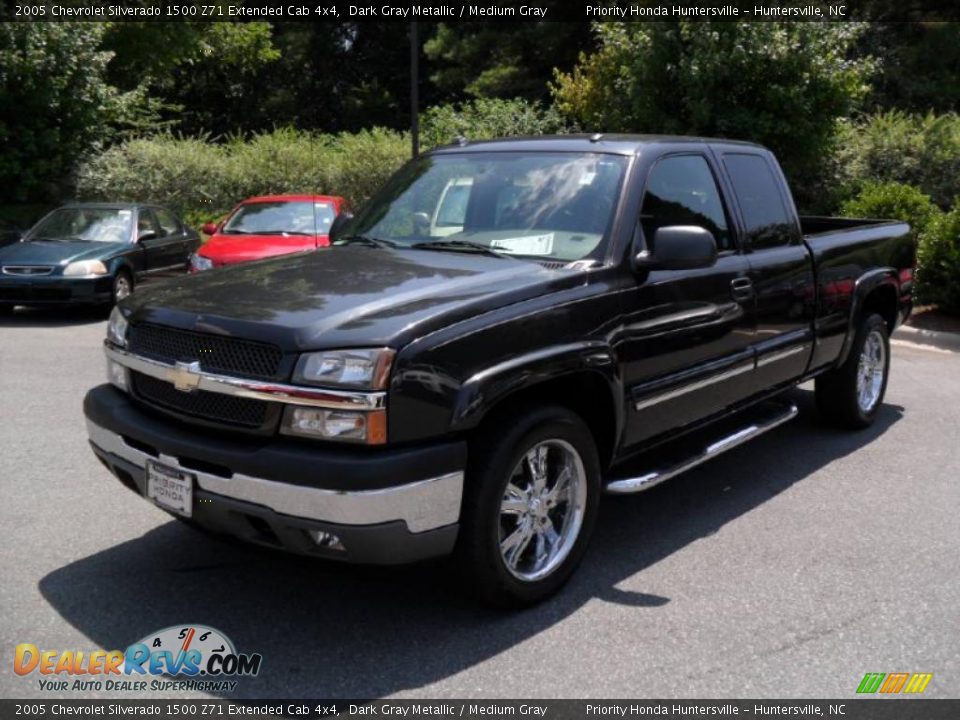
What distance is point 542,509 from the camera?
4.13 m

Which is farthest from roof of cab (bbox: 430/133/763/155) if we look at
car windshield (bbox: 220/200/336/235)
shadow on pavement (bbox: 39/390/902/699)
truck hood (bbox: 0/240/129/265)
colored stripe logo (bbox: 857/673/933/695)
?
truck hood (bbox: 0/240/129/265)

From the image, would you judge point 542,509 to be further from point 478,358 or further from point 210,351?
point 210,351

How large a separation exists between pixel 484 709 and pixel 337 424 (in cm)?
108

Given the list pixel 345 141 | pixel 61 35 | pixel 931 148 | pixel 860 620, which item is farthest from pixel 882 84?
pixel 860 620

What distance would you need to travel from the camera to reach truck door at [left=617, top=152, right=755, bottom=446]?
4.54 m

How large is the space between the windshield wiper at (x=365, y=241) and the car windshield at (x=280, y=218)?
23.4ft

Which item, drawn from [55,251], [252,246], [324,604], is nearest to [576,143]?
[324,604]

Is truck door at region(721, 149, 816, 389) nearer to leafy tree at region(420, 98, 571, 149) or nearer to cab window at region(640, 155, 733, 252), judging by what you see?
cab window at region(640, 155, 733, 252)

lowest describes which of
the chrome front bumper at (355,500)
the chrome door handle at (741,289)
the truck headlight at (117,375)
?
the chrome front bumper at (355,500)

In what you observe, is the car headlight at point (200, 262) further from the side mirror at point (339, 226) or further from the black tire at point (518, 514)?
the black tire at point (518, 514)

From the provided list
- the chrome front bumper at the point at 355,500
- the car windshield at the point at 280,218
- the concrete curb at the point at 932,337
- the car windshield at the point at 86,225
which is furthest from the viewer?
the car windshield at the point at 86,225

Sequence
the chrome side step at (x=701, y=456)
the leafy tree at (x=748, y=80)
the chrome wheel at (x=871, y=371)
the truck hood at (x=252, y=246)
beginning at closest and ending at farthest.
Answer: the chrome side step at (x=701, y=456) < the chrome wheel at (x=871, y=371) < the truck hood at (x=252, y=246) < the leafy tree at (x=748, y=80)

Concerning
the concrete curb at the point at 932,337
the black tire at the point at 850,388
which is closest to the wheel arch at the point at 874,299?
the black tire at the point at 850,388

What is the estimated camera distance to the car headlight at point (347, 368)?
11.4ft
